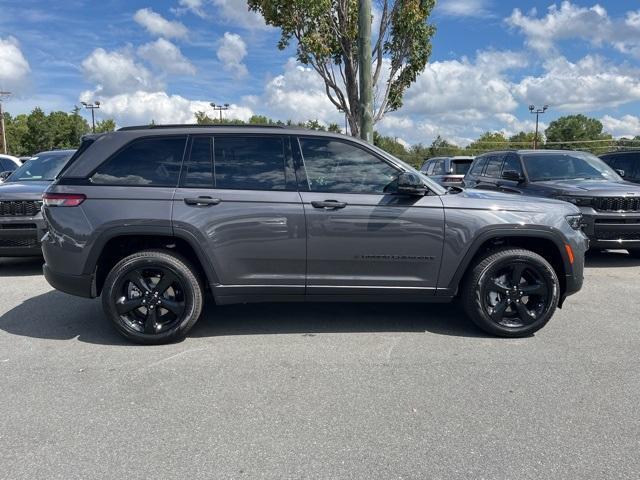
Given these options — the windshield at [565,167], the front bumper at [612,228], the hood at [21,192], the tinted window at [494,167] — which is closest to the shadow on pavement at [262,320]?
the hood at [21,192]

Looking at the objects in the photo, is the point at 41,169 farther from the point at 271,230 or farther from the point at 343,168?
the point at 343,168

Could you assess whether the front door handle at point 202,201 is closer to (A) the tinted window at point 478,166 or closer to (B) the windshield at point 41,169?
(B) the windshield at point 41,169

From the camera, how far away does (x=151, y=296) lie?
4.35m

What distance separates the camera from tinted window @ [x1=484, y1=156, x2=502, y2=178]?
9344mm

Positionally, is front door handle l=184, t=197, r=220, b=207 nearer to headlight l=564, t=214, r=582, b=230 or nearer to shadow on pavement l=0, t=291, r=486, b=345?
shadow on pavement l=0, t=291, r=486, b=345

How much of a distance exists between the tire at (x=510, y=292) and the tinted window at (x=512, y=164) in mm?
4487

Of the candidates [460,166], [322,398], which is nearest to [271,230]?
[322,398]

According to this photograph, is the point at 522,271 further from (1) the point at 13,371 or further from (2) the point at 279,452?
(1) the point at 13,371

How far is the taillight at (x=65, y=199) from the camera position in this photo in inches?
169

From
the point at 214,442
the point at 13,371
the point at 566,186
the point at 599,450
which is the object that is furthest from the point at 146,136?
the point at 566,186

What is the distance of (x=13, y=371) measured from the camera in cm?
385

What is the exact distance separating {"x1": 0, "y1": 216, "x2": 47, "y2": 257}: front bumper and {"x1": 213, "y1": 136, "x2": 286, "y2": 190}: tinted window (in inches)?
161

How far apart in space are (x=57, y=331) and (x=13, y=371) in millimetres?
925

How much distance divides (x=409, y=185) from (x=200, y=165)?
181 centimetres
